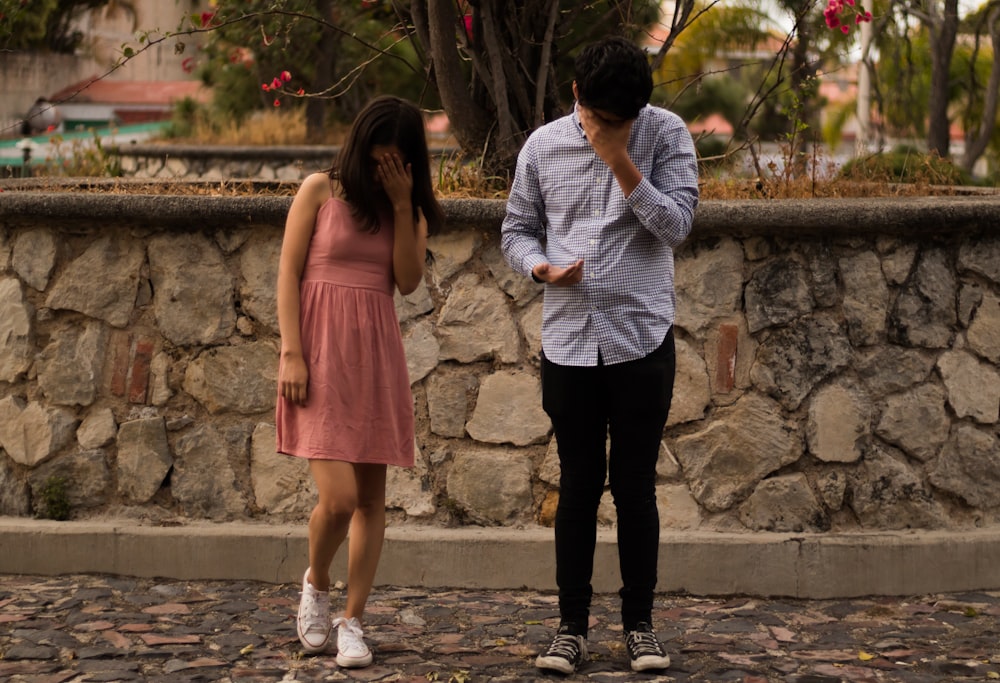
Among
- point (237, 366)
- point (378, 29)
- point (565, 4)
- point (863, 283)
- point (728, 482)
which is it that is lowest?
point (728, 482)

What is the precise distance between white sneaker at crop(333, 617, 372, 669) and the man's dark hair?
64.7 inches

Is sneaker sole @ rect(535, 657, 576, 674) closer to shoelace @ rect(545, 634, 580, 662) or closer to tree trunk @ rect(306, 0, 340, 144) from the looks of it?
shoelace @ rect(545, 634, 580, 662)

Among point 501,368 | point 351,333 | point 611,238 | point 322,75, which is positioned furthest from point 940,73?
point 351,333

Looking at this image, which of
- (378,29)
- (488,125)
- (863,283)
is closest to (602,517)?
(863,283)

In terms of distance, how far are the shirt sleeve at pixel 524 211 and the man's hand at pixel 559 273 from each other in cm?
18

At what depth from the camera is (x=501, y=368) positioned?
5.21 metres


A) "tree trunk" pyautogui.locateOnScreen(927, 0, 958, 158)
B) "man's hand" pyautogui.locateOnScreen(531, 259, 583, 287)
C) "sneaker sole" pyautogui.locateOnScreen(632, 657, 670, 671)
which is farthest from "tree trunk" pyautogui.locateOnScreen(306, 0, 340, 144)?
"sneaker sole" pyautogui.locateOnScreen(632, 657, 670, 671)

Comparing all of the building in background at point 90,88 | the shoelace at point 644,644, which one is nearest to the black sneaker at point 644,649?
the shoelace at point 644,644

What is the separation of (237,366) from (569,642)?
1815 millimetres

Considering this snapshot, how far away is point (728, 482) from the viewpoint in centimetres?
514

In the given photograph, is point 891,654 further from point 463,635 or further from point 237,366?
point 237,366

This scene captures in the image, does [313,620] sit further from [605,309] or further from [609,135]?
[609,135]

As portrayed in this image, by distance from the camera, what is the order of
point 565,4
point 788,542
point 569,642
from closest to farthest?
point 569,642, point 788,542, point 565,4

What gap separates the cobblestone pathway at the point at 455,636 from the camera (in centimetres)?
411
